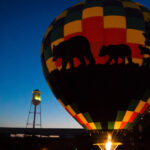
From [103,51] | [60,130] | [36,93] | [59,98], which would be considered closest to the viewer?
[103,51]

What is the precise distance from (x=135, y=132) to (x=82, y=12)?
956 inches

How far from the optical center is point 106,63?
8258mm

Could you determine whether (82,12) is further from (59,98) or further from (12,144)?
(12,144)

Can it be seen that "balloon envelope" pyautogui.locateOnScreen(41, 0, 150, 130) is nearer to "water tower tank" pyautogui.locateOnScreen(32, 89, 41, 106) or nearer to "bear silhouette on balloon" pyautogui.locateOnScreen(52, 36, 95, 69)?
"bear silhouette on balloon" pyautogui.locateOnScreen(52, 36, 95, 69)

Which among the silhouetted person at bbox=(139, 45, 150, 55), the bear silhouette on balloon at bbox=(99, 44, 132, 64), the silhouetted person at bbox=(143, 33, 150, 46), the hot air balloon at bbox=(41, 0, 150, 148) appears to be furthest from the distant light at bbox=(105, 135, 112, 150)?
the silhouetted person at bbox=(143, 33, 150, 46)

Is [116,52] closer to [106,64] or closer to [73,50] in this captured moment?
[106,64]

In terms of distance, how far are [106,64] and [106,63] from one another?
4 centimetres

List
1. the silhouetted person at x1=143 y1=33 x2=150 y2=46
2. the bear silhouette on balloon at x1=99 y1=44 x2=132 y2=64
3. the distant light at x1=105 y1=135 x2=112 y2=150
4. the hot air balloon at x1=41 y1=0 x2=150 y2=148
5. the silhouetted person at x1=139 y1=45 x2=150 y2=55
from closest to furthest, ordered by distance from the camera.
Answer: the bear silhouette on balloon at x1=99 y1=44 x2=132 y2=64 → the hot air balloon at x1=41 y1=0 x2=150 y2=148 → the silhouetted person at x1=139 y1=45 x2=150 y2=55 → the silhouetted person at x1=143 y1=33 x2=150 y2=46 → the distant light at x1=105 y1=135 x2=112 y2=150

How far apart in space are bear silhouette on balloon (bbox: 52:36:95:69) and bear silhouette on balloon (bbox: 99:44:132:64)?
55 centimetres

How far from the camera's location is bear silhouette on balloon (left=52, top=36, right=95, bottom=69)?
27.8 ft

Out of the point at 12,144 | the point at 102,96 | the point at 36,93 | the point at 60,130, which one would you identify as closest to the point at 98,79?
the point at 102,96

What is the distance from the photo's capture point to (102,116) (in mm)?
8484

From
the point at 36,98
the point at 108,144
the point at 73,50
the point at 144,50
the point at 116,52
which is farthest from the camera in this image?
the point at 36,98

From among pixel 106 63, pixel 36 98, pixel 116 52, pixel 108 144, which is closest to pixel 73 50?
pixel 106 63
